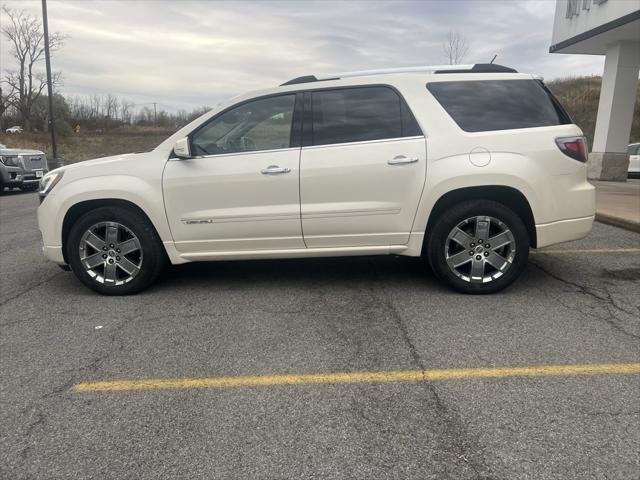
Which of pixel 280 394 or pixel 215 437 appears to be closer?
pixel 215 437

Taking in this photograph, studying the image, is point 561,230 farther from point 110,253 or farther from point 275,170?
point 110,253

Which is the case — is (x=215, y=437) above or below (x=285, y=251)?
below

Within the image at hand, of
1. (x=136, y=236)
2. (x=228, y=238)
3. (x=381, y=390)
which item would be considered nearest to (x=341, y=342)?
(x=381, y=390)

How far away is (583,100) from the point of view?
5197 cm

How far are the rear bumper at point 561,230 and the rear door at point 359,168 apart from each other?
1.18m

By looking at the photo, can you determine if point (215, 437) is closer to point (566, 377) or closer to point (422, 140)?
point (566, 377)

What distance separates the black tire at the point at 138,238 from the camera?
4.83 metres

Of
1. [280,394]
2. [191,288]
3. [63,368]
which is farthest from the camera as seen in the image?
[191,288]

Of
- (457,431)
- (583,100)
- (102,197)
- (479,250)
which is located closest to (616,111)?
(479,250)

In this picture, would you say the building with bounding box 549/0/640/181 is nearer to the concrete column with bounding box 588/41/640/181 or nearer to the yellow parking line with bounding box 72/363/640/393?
the concrete column with bounding box 588/41/640/181

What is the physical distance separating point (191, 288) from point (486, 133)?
317 cm

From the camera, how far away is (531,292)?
4.88 meters

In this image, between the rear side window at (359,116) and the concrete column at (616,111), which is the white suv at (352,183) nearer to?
the rear side window at (359,116)

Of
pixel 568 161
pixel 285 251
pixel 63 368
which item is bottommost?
pixel 63 368
